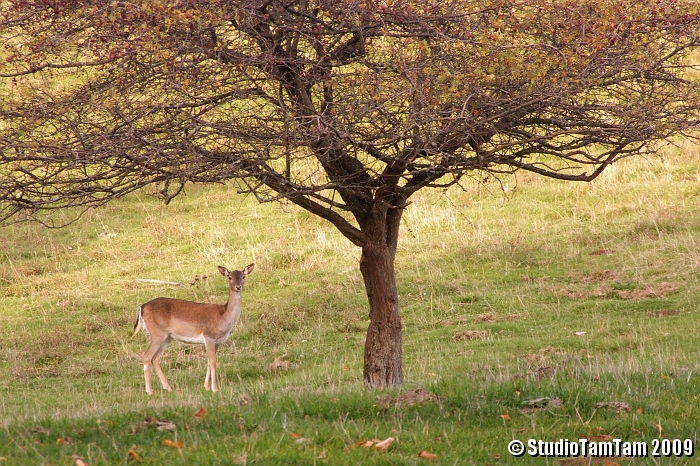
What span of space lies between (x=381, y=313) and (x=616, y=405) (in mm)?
3673

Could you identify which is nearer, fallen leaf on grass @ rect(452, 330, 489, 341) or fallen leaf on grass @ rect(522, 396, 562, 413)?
fallen leaf on grass @ rect(522, 396, 562, 413)

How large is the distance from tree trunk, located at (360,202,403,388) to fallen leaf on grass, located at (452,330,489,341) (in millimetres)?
3541

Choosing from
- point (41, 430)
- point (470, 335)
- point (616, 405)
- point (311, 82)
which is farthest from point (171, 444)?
point (470, 335)

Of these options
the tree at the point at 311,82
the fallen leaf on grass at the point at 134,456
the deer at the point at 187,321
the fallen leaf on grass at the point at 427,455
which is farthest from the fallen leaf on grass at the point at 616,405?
the deer at the point at 187,321

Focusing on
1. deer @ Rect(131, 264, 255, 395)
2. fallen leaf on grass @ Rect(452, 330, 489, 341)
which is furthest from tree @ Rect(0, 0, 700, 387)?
fallen leaf on grass @ Rect(452, 330, 489, 341)

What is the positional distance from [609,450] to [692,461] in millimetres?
547

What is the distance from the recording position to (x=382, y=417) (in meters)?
6.89

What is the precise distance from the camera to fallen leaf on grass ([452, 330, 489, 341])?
13672mm

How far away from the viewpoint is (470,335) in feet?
45.1

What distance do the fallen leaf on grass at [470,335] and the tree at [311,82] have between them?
496cm

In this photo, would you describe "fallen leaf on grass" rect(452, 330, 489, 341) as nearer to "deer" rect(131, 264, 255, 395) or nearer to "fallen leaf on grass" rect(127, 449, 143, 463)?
"deer" rect(131, 264, 255, 395)

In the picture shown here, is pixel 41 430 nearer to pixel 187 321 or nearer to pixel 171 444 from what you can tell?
pixel 171 444

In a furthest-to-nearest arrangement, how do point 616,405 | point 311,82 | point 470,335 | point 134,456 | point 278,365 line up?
point 470,335 → point 278,365 → point 311,82 → point 616,405 → point 134,456

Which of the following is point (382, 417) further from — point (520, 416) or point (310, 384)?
point (310, 384)
